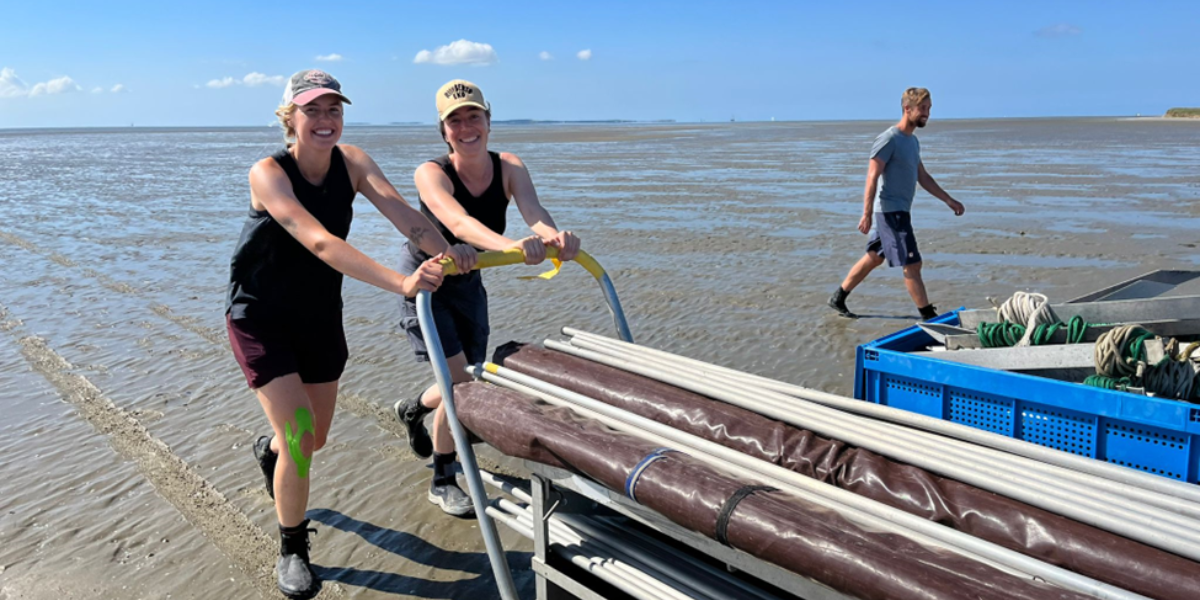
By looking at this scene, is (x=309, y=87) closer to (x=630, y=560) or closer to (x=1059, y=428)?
(x=630, y=560)

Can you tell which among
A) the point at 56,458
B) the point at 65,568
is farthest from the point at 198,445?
the point at 65,568

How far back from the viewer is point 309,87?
2.93 m

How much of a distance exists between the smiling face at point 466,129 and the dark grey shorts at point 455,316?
0.54m

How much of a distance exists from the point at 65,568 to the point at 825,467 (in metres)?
3.20

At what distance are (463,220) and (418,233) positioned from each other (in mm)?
183

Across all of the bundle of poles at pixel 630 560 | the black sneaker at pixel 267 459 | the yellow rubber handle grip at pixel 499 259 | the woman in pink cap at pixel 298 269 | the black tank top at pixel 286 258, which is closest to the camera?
the bundle of poles at pixel 630 560

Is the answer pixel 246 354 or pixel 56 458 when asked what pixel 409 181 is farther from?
pixel 246 354

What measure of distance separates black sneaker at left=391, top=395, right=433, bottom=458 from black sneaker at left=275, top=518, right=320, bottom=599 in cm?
97

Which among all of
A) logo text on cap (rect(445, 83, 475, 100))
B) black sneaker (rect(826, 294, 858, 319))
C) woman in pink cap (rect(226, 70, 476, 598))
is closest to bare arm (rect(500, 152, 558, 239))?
logo text on cap (rect(445, 83, 475, 100))

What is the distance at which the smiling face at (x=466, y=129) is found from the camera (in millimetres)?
3377

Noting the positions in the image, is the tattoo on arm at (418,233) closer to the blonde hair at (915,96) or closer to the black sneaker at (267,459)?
the black sneaker at (267,459)

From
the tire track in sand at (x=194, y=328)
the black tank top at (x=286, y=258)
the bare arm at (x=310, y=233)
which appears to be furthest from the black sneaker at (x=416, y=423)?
the bare arm at (x=310, y=233)

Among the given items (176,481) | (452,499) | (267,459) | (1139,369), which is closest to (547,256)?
(452,499)

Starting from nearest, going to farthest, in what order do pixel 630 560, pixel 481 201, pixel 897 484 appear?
1. pixel 897 484
2. pixel 630 560
3. pixel 481 201
